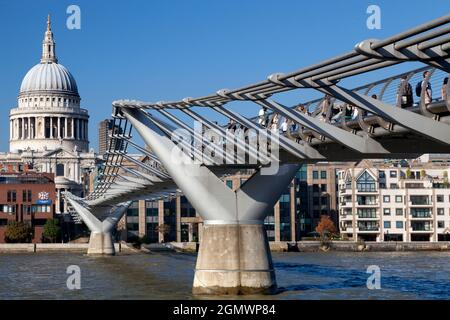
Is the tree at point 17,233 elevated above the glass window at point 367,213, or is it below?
below

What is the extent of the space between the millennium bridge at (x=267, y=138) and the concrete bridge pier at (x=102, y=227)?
43.5 meters

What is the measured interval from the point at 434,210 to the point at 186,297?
226 ft

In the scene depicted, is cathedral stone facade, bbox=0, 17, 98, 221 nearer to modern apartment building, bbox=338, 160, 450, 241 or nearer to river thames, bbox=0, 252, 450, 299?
modern apartment building, bbox=338, 160, 450, 241

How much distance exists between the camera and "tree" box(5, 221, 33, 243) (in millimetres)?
102812

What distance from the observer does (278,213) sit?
108m

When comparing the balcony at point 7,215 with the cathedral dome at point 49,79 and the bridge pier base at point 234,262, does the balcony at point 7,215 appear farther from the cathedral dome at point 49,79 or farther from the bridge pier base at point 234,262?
the bridge pier base at point 234,262

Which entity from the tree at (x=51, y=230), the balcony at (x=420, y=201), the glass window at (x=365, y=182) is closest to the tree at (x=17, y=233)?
the tree at (x=51, y=230)

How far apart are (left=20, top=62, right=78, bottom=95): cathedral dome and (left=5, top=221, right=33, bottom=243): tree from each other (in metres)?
69.9

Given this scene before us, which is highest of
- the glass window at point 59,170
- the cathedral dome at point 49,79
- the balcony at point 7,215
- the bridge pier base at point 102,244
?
the cathedral dome at point 49,79

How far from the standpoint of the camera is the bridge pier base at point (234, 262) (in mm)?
35719
